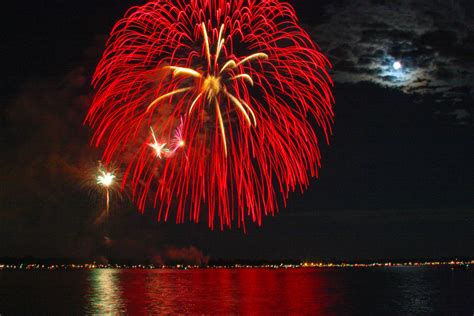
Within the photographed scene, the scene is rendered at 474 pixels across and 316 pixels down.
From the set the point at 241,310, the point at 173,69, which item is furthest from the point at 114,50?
the point at 241,310

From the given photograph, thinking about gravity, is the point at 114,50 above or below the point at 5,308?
above

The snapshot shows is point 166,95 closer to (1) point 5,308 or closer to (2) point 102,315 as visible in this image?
(2) point 102,315

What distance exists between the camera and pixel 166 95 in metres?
34.5

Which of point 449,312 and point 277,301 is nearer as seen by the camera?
point 449,312

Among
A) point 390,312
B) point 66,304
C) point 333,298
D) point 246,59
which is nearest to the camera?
point 246,59

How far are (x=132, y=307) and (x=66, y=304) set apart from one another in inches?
318

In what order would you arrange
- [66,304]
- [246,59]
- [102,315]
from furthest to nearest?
[66,304] < [102,315] < [246,59]

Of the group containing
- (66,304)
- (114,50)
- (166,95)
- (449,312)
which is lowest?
(449,312)

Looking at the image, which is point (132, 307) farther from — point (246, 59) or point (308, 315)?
point (246, 59)

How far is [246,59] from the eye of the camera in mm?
33781

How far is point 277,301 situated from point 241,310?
31.3ft

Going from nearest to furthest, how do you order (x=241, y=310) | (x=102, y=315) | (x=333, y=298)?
1. (x=102, y=315)
2. (x=241, y=310)
3. (x=333, y=298)

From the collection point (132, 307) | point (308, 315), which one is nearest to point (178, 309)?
point (132, 307)

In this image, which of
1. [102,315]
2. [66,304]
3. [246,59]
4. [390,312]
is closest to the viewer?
[246,59]
